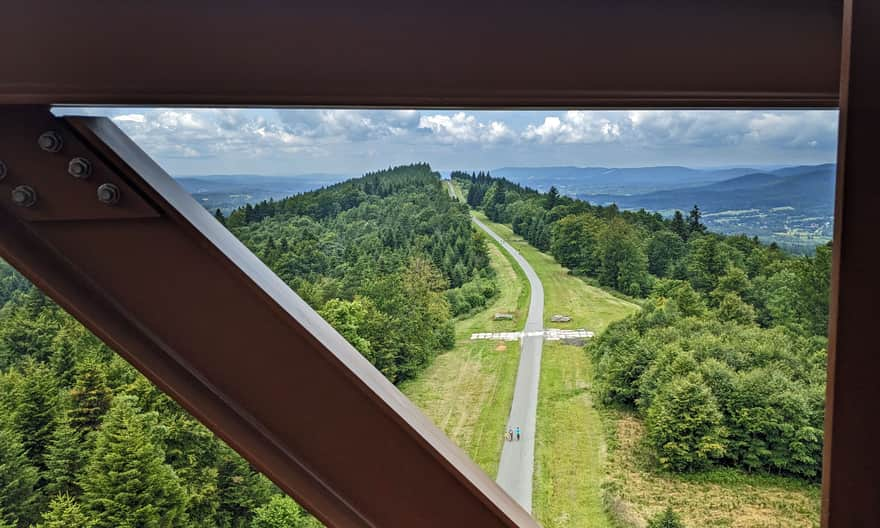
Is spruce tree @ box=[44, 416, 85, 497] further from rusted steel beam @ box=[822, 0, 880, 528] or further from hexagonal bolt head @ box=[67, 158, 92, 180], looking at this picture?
rusted steel beam @ box=[822, 0, 880, 528]

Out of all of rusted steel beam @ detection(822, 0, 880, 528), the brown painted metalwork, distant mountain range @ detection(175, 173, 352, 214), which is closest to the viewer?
rusted steel beam @ detection(822, 0, 880, 528)

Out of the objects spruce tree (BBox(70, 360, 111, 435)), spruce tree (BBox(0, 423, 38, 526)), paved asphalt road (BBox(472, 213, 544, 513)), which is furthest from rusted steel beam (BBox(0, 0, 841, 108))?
spruce tree (BBox(0, 423, 38, 526))

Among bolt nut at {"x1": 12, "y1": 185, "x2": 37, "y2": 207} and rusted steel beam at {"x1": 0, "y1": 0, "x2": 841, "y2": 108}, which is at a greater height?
rusted steel beam at {"x1": 0, "y1": 0, "x2": 841, "y2": 108}

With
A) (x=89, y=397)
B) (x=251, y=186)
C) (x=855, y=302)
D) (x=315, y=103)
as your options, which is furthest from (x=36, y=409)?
(x=855, y=302)

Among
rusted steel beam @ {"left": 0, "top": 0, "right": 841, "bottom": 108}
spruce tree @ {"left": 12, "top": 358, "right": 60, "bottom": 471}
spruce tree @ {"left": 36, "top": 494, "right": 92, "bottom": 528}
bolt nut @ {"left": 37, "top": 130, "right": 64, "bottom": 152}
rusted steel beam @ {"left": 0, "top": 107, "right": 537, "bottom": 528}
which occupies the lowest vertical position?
spruce tree @ {"left": 36, "top": 494, "right": 92, "bottom": 528}

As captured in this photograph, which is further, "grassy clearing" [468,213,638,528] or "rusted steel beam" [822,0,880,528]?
"grassy clearing" [468,213,638,528]

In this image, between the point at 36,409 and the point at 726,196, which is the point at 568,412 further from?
the point at 36,409
